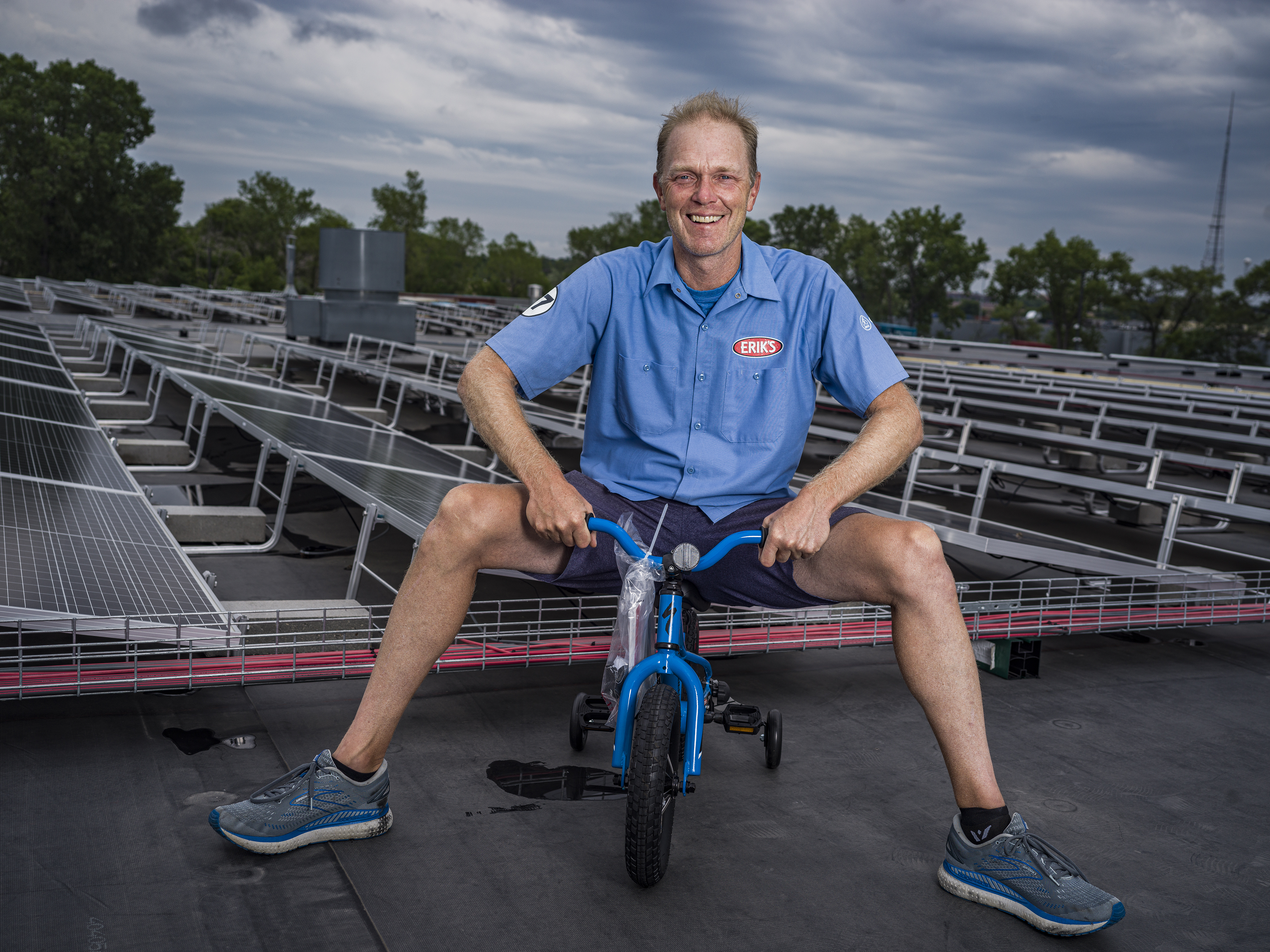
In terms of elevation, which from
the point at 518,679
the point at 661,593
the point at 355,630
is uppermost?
the point at 661,593

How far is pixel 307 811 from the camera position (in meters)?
2.24

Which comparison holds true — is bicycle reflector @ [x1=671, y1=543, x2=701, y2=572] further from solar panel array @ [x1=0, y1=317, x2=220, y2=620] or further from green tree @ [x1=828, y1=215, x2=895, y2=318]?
green tree @ [x1=828, y1=215, x2=895, y2=318]

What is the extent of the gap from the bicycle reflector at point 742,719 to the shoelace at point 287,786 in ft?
3.20

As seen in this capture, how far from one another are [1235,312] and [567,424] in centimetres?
5290

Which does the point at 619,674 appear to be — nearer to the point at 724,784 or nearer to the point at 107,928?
the point at 724,784

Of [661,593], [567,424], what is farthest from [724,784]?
[567,424]

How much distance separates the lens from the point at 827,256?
87.3m

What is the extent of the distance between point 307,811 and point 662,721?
843mm

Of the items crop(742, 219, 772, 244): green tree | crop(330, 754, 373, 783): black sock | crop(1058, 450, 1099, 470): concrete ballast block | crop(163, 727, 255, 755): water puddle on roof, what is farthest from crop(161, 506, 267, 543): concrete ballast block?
crop(742, 219, 772, 244): green tree

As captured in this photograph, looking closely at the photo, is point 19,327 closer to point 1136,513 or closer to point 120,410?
point 120,410

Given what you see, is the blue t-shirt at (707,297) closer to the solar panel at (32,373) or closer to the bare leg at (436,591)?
the bare leg at (436,591)

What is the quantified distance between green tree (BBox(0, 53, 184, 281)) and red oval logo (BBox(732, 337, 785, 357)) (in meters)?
64.0

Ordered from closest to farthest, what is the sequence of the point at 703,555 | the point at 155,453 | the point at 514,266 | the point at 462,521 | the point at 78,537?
the point at 462,521
the point at 703,555
the point at 78,537
the point at 155,453
the point at 514,266

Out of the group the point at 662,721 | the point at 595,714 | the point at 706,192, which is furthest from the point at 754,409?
the point at 595,714
